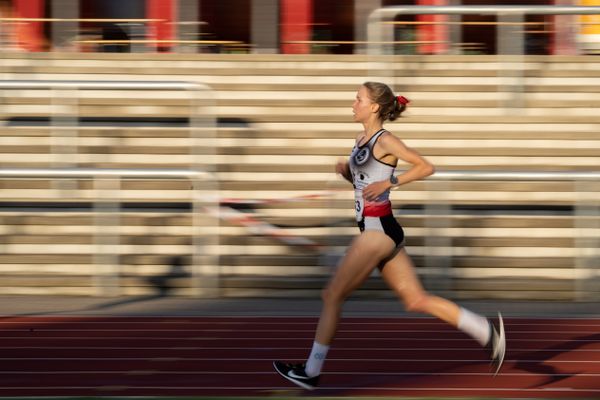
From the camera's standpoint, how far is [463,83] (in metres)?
14.8

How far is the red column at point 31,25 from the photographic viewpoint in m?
20.7

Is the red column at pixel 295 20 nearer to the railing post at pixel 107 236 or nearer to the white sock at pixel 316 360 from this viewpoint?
the railing post at pixel 107 236

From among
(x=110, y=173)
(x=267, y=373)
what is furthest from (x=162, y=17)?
(x=267, y=373)

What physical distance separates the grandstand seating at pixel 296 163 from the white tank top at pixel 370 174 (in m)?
4.02

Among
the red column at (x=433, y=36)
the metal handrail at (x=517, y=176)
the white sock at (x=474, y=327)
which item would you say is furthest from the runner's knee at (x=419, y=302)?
the red column at (x=433, y=36)

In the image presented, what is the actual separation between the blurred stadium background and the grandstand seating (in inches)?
0.7

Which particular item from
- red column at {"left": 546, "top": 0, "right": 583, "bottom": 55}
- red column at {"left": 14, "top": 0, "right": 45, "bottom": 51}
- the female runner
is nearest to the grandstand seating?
red column at {"left": 546, "top": 0, "right": 583, "bottom": 55}

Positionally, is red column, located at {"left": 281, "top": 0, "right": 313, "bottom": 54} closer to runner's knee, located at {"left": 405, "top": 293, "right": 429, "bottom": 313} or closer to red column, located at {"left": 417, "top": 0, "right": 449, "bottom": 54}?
red column, located at {"left": 417, "top": 0, "right": 449, "bottom": 54}

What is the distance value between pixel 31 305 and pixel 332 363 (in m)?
3.47

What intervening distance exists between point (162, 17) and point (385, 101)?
50.8 ft

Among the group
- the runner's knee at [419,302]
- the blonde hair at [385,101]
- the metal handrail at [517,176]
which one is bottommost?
the runner's knee at [419,302]

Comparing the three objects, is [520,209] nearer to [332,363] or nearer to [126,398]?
[332,363]

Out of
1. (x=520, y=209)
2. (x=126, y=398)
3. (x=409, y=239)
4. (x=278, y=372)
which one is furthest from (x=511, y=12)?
(x=126, y=398)

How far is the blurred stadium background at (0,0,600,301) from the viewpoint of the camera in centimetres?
1079
